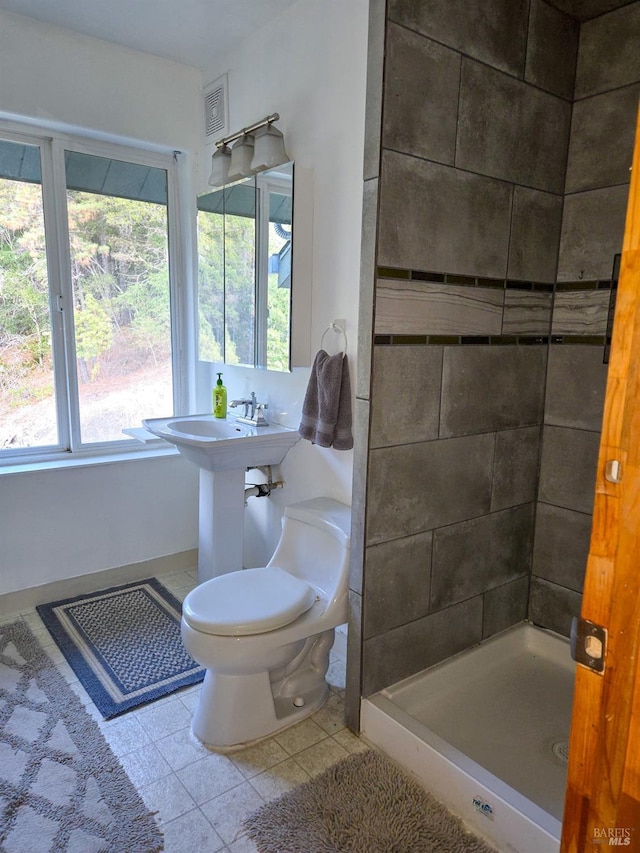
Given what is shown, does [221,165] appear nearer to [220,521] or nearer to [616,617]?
[220,521]

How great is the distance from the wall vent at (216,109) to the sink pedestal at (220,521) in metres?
1.76

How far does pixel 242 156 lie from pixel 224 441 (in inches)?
52.3

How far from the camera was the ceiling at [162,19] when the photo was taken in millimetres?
2379

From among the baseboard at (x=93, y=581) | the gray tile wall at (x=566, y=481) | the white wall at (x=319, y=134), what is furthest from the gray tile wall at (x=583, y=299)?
the baseboard at (x=93, y=581)

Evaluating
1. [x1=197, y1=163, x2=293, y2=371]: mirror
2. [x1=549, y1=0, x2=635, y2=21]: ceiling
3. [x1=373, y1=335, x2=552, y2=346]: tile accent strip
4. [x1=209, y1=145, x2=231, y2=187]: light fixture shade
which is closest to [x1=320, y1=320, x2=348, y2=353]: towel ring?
[x1=197, y1=163, x2=293, y2=371]: mirror

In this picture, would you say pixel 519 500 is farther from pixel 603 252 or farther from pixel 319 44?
pixel 319 44

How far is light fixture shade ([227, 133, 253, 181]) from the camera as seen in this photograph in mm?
2588

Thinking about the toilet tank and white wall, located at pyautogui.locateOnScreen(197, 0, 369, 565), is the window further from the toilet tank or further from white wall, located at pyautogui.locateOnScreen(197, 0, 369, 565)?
the toilet tank

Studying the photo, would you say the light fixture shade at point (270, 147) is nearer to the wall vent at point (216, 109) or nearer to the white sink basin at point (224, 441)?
the wall vent at point (216, 109)

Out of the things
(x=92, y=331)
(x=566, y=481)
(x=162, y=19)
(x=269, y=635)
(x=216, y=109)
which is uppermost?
(x=162, y=19)

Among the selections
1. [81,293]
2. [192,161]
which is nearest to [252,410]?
[81,293]

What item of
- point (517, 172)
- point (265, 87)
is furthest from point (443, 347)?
point (265, 87)

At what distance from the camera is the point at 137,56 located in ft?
9.14

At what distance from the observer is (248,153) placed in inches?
102
